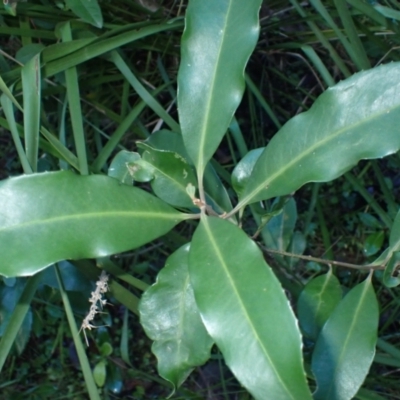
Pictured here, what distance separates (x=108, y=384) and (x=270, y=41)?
96cm

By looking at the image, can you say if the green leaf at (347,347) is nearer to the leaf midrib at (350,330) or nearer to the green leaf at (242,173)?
the leaf midrib at (350,330)

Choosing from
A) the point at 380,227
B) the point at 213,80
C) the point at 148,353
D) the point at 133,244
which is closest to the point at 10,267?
the point at 133,244

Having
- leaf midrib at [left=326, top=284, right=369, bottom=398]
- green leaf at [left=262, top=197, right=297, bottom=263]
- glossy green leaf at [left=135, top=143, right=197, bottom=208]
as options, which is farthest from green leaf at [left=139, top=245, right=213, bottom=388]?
green leaf at [left=262, top=197, right=297, bottom=263]

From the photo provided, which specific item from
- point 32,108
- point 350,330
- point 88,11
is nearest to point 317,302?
point 350,330

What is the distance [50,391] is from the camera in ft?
4.48

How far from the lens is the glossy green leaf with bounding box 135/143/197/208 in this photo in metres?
0.63

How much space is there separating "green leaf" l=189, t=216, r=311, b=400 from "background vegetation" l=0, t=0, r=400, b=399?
1.53 ft

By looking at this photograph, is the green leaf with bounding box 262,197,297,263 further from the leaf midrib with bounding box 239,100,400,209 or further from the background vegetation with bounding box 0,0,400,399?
the leaf midrib with bounding box 239,100,400,209

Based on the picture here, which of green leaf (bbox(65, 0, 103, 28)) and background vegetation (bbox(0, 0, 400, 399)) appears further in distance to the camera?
background vegetation (bbox(0, 0, 400, 399))

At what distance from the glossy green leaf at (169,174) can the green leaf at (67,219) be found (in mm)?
39

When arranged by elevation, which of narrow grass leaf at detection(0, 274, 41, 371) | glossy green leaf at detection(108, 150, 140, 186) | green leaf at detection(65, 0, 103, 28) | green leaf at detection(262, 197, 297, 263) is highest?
green leaf at detection(65, 0, 103, 28)

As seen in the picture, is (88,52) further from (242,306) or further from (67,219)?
(242,306)

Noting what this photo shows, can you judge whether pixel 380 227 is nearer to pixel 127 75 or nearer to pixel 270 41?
pixel 270 41

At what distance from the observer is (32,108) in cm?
79
